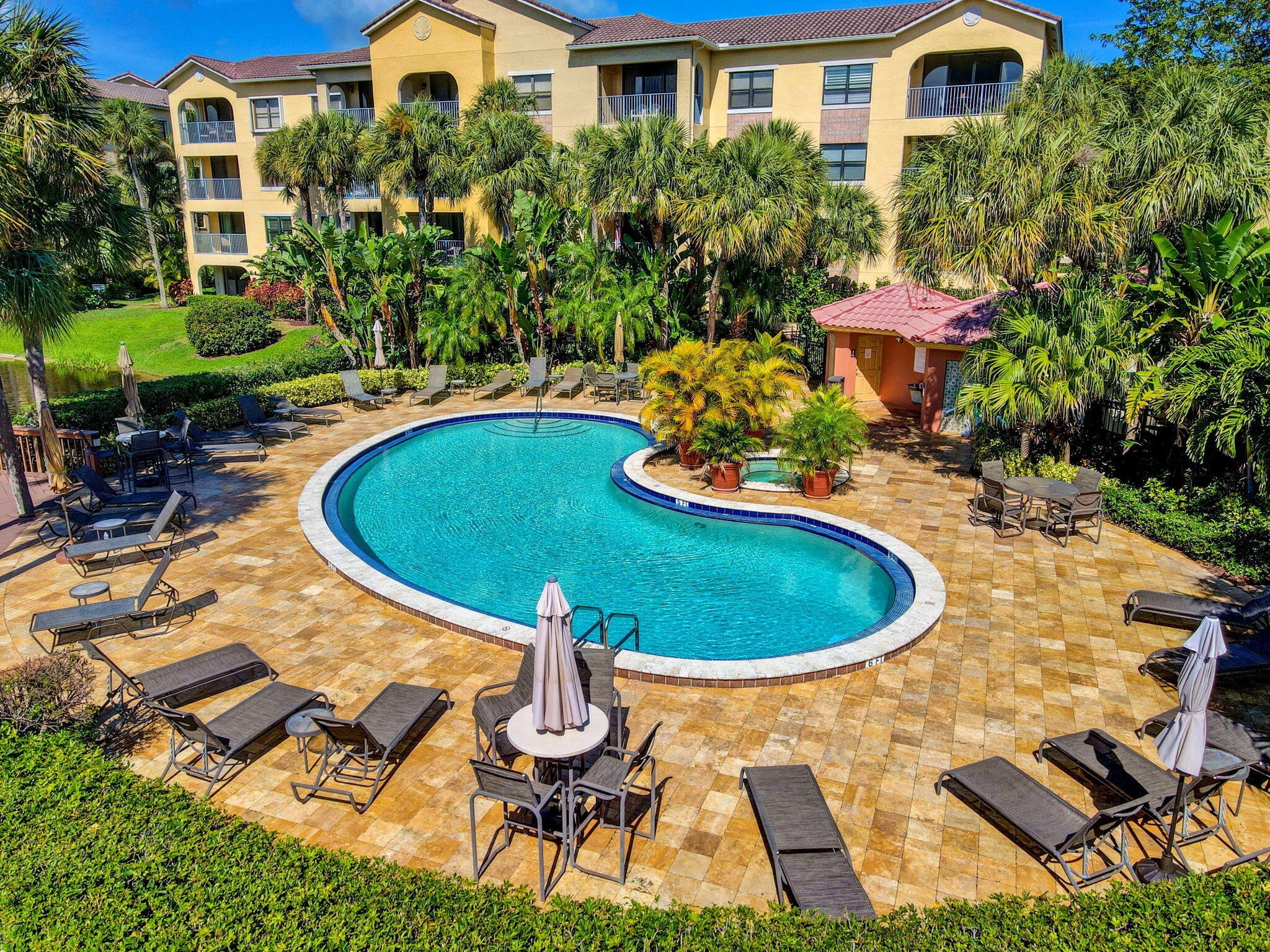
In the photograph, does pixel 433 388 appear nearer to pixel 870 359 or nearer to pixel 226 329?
pixel 870 359

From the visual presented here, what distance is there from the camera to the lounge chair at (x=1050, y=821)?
6.20m

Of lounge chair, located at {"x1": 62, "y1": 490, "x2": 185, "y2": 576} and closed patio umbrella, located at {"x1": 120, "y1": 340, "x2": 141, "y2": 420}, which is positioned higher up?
closed patio umbrella, located at {"x1": 120, "y1": 340, "x2": 141, "y2": 420}

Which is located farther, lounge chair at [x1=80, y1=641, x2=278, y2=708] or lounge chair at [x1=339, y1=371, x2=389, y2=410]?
lounge chair at [x1=339, y1=371, x2=389, y2=410]

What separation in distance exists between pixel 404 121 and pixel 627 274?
35.0ft

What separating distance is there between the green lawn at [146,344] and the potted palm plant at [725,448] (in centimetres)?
2361

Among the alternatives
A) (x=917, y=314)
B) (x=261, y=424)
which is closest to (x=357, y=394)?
(x=261, y=424)

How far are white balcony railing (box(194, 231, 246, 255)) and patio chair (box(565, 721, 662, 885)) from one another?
43797 millimetres

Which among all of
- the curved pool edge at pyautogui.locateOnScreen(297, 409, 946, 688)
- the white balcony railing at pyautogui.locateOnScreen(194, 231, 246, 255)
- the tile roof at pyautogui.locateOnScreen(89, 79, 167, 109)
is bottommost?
the curved pool edge at pyautogui.locateOnScreen(297, 409, 946, 688)

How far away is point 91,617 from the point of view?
9.70 metres

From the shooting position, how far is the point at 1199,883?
17.8 ft

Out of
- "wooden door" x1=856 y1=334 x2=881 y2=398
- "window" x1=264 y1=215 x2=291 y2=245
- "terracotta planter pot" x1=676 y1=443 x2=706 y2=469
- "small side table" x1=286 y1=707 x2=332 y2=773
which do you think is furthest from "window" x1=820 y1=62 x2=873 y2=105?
"small side table" x1=286 y1=707 x2=332 y2=773

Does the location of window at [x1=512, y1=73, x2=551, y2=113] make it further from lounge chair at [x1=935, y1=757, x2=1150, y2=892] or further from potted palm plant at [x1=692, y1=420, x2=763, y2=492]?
lounge chair at [x1=935, y1=757, x2=1150, y2=892]

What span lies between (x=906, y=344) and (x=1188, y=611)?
13.5 metres

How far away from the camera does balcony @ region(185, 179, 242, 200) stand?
4275 cm
